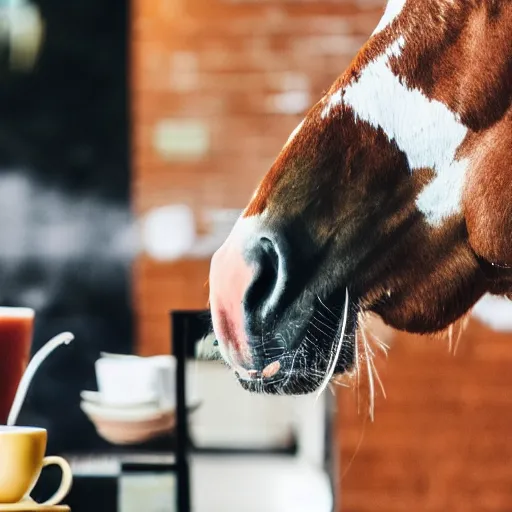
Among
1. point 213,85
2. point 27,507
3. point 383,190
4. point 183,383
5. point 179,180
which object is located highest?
point 213,85

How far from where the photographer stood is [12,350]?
31.9 inches

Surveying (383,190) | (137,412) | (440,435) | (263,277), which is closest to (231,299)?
(263,277)

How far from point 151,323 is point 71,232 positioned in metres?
0.15

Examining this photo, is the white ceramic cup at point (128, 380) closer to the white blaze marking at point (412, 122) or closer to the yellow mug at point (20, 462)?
the yellow mug at point (20, 462)

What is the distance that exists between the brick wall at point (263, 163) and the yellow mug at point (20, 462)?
0.38 m

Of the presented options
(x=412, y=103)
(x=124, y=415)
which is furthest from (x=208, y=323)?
(x=412, y=103)

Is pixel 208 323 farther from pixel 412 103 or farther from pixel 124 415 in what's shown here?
pixel 412 103

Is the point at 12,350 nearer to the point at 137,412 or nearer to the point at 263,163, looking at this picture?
the point at 137,412

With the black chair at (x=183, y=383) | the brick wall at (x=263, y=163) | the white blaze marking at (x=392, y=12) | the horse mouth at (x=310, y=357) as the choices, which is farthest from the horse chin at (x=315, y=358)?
the brick wall at (x=263, y=163)

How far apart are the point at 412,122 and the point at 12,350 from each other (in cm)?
43

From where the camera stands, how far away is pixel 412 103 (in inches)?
25.6

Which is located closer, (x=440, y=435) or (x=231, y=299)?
(x=231, y=299)

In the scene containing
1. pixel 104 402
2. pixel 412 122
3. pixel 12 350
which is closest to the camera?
pixel 412 122

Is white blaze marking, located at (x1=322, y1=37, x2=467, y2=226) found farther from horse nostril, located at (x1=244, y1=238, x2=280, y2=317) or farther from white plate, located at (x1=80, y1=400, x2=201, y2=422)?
white plate, located at (x1=80, y1=400, x2=201, y2=422)
